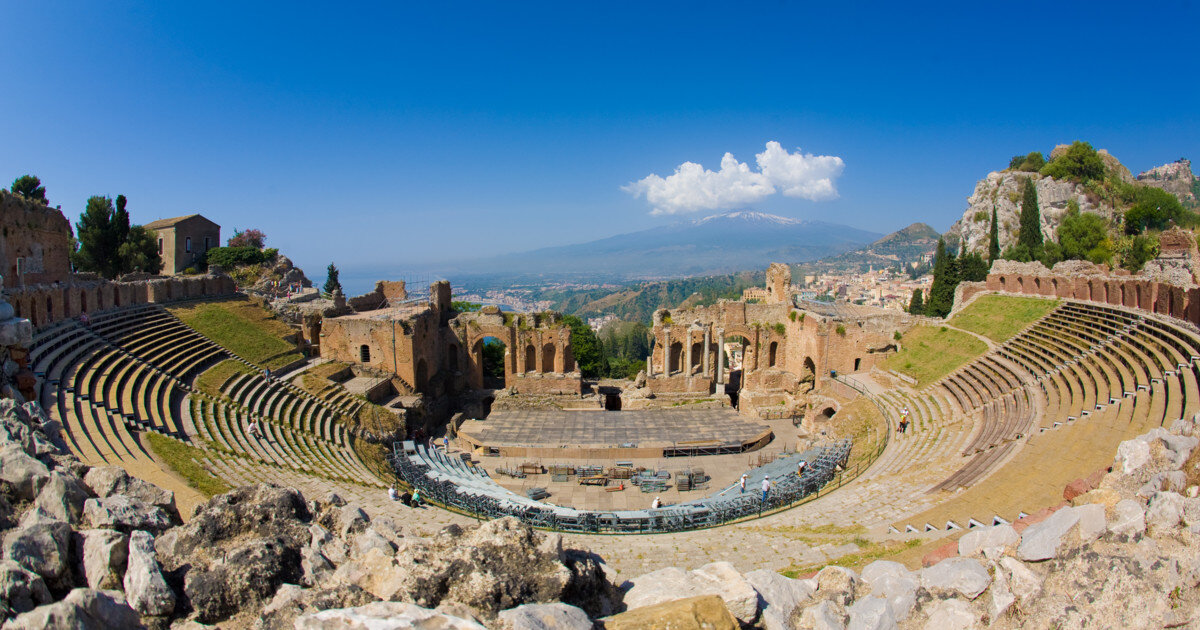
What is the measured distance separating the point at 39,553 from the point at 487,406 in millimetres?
27429

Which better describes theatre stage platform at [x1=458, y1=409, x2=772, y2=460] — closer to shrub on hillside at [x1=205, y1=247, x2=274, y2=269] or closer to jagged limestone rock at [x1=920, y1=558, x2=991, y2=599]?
jagged limestone rock at [x1=920, y1=558, x2=991, y2=599]

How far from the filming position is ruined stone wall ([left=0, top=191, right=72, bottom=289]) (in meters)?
20.1

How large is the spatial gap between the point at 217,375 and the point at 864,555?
21.6 metres

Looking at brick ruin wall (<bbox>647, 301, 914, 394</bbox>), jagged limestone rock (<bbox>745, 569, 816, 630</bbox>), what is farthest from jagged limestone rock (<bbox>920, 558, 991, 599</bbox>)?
brick ruin wall (<bbox>647, 301, 914, 394</bbox>)

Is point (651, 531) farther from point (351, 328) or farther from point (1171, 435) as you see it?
point (351, 328)

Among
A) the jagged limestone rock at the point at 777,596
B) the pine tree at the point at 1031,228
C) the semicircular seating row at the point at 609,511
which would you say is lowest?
the semicircular seating row at the point at 609,511

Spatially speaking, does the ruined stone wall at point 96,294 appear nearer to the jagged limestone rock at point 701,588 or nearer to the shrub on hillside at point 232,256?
the shrub on hillside at point 232,256

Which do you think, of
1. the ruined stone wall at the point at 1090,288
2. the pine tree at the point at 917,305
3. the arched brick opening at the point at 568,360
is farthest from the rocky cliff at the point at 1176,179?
the arched brick opening at the point at 568,360

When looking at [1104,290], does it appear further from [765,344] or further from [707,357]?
[707,357]

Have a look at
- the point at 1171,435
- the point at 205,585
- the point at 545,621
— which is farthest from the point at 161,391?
the point at 1171,435

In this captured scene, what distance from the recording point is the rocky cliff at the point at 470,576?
4742 millimetres

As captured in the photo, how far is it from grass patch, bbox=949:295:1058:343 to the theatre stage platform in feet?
Answer: 37.2

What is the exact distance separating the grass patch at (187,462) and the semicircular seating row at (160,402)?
348 mm

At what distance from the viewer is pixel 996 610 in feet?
18.6
